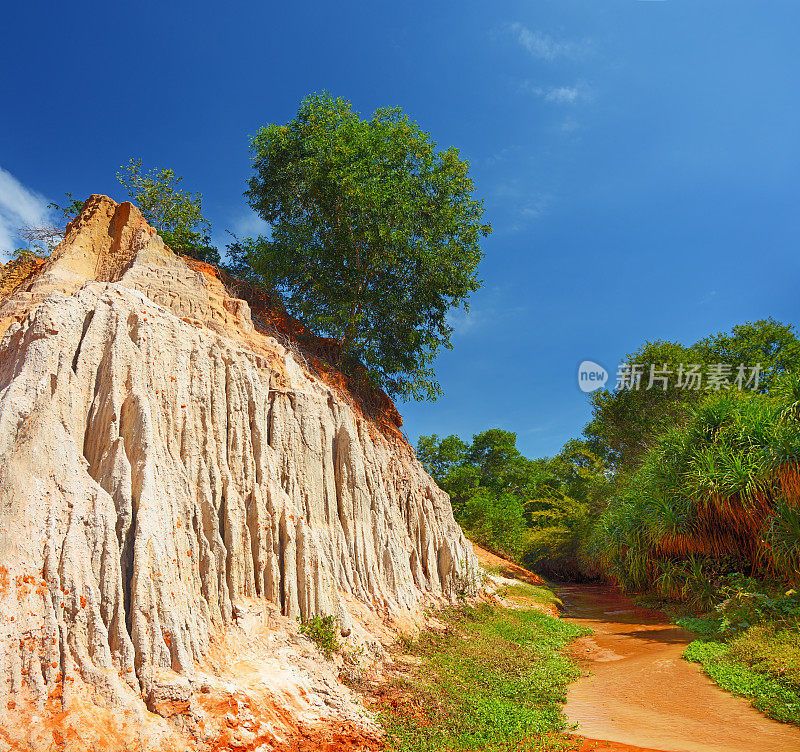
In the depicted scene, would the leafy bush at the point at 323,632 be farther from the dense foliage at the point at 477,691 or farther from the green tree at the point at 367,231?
the green tree at the point at 367,231

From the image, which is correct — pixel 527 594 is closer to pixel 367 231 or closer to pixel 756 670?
pixel 756 670

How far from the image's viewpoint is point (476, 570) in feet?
51.7

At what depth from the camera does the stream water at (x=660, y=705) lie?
660 centimetres

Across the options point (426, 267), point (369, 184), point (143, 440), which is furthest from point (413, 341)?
point (143, 440)

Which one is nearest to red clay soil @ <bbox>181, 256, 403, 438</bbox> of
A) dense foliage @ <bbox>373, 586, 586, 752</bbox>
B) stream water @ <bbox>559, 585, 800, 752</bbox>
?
dense foliage @ <bbox>373, 586, 586, 752</bbox>

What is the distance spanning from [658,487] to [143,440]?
51.8ft

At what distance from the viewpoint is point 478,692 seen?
25.4 ft

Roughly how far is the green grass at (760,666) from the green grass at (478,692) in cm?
258

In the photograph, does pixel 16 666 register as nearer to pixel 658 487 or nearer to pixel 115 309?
pixel 115 309

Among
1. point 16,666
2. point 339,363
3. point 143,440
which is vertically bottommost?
point 16,666

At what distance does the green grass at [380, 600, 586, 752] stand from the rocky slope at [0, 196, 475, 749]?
2.55ft

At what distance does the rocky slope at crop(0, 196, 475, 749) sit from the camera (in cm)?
513

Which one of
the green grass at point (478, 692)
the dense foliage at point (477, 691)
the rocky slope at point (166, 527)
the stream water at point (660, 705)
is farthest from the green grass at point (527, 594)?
the rocky slope at point (166, 527)

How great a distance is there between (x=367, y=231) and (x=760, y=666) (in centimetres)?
1287
